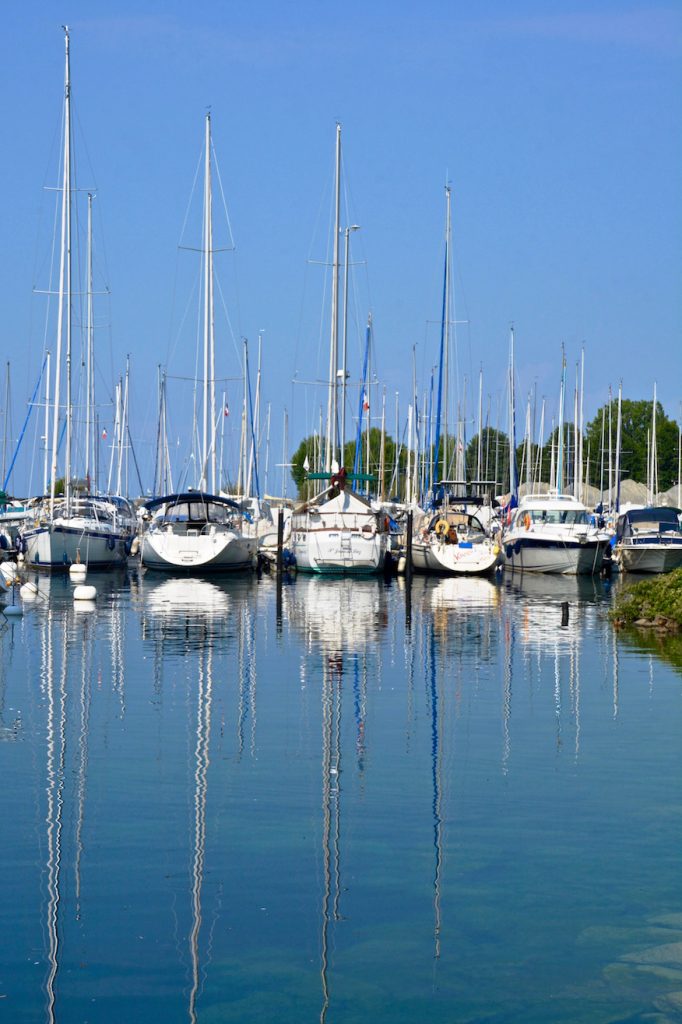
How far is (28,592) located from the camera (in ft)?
141

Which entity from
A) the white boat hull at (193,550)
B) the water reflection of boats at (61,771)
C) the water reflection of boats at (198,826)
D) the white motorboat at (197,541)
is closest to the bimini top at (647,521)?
the white motorboat at (197,541)

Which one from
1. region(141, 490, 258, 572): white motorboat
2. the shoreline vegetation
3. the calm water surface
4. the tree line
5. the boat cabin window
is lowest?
the calm water surface

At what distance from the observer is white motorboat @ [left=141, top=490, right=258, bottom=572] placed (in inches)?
2003

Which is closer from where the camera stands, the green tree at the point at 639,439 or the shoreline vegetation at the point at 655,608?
the shoreline vegetation at the point at 655,608

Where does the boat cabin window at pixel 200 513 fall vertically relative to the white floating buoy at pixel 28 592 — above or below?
above

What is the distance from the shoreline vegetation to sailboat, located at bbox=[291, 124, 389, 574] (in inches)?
632

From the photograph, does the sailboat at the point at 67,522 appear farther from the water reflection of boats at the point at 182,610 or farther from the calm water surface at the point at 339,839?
the calm water surface at the point at 339,839

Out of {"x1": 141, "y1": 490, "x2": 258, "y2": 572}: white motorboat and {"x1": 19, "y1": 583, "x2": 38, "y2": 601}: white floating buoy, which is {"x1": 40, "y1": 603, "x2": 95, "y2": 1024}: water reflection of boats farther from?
{"x1": 141, "y1": 490, "x2": 258, "y2": 572}: white motorboat

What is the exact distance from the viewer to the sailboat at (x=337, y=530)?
166 ft

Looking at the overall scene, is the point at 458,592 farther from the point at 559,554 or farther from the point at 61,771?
the point at 61,771

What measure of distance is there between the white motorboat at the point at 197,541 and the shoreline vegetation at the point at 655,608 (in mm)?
18907

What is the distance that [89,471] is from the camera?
6197cm

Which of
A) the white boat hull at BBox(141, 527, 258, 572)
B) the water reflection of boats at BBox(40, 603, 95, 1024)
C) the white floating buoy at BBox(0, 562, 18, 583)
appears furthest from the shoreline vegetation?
the white boat hull at BBox(141, 527, 258, 572)

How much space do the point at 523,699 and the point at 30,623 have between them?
589 inches
